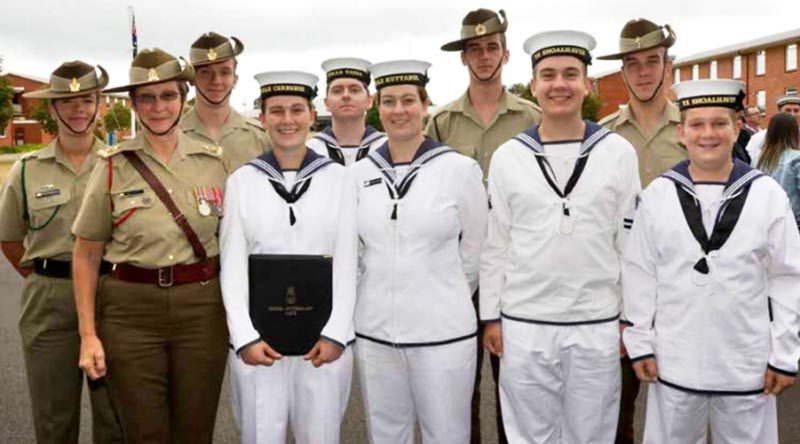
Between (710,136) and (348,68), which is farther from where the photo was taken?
(348,68)

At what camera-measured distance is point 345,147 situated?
18.4 feet

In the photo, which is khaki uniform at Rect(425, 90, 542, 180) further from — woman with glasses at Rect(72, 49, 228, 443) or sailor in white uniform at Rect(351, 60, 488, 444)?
woman with glasses at Rect(72, 49, 228, 443)

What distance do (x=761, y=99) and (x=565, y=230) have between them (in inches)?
2233

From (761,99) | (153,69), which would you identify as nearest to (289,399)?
(153,69)

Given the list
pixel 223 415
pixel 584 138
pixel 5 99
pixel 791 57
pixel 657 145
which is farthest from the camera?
pixel 791 57

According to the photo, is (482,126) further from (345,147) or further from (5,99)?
(5,99)

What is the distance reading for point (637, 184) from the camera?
425 cm

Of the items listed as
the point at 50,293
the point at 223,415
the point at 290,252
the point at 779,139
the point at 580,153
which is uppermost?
the point at 779,139

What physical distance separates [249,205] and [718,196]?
7.51 feet

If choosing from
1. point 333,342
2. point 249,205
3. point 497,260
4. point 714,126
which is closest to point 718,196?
point 714,126

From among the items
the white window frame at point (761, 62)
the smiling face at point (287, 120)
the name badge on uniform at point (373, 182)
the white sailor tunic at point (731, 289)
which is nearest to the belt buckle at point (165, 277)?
the smiling face at point (287, 120)

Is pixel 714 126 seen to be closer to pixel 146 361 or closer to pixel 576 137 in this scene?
pixel 576 137

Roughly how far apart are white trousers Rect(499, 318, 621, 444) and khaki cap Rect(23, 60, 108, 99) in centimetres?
288

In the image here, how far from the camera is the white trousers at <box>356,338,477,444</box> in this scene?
4207 millimetres
